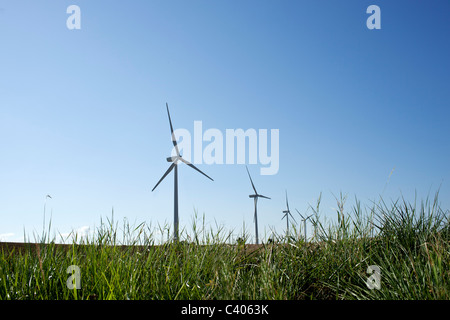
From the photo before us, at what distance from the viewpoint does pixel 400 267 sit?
7.51 m

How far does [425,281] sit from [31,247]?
770 cm

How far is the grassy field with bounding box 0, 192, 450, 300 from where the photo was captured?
6.63m

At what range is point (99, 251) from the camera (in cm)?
820

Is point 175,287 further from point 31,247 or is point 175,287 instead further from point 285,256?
point 31,247

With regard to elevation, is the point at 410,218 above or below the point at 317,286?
above

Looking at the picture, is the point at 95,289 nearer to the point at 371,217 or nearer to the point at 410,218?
the point at 371,217

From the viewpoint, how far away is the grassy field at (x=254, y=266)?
6629 mm

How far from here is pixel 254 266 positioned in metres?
8.97

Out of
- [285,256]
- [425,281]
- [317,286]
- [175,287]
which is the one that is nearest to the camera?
[425,281]
